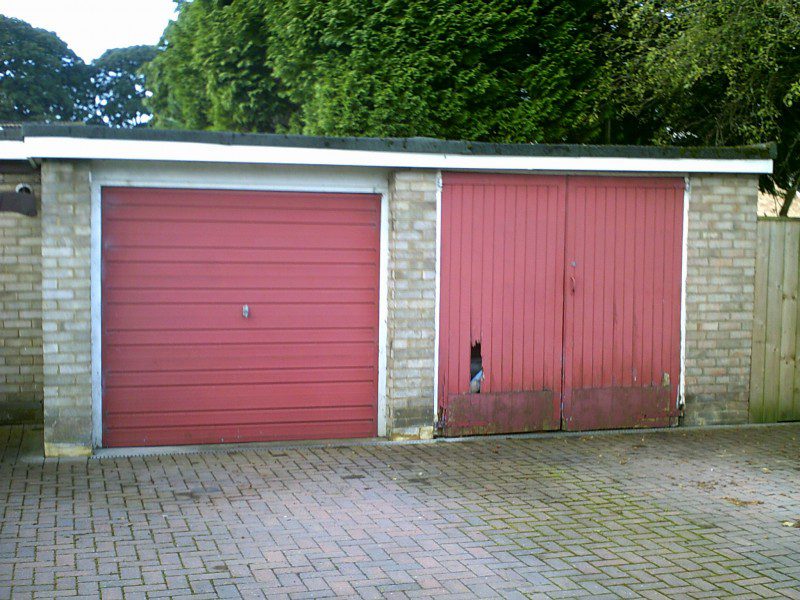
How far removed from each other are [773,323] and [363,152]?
4867mm

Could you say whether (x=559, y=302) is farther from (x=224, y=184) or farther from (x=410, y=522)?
(x=410, y=522)

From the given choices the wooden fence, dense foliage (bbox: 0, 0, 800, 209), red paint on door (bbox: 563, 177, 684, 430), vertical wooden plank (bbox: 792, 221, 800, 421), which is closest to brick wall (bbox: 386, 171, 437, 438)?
red paint on door (bbox: 563, 177, 684, 430)

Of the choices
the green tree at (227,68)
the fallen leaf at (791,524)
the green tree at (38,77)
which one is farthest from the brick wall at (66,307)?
the green tree at (38,77)

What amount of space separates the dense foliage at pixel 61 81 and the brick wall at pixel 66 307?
3448 centimetres

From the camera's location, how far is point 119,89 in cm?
4741

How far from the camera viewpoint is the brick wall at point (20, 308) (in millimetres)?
10328

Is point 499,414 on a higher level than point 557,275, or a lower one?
lower

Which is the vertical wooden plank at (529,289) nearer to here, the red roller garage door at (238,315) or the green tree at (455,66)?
the red roller garage door at (238,315)

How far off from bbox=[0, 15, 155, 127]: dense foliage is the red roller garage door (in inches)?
1352

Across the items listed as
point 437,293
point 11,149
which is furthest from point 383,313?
point 11,149

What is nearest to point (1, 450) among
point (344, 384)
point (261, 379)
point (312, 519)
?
point (261, 379)

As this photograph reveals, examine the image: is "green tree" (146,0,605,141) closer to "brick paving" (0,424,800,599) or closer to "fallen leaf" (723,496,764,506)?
"brick paving" (0,424,800,599)

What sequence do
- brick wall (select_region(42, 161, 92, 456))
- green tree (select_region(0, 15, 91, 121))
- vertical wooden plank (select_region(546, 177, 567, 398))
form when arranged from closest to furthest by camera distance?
brick wall (select_region(42, 161, 92, 456)), vertical wooden plank (select_region(546, 177, 567, 398)), green tree (select_region(0, 15, 91, 121))

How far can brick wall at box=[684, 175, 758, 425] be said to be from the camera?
10281 millimetres
